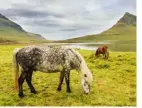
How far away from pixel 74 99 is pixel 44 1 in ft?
3.68

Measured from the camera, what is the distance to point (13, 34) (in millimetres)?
3994

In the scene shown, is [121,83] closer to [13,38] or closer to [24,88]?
[24,88]

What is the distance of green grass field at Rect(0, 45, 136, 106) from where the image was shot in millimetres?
3781

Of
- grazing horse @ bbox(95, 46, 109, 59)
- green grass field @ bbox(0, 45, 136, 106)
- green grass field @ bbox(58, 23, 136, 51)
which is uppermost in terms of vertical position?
green grass field @ bbox(58, 23, 136, 51)

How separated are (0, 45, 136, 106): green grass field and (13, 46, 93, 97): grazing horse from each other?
2.6 inches

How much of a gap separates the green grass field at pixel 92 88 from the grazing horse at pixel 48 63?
0.22ft

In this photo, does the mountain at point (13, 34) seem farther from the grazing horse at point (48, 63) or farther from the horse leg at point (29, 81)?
the horse leg at point (29, 81)

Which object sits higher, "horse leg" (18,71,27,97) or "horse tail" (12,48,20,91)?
"horse tail" (12,48,20,91)

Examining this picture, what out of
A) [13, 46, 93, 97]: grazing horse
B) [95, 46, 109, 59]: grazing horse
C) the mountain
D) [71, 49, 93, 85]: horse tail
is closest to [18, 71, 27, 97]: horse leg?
[13, 46, 93, 97]: grazing horse

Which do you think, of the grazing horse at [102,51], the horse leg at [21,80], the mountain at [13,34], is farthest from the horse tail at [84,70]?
the horse leg at [21,80]

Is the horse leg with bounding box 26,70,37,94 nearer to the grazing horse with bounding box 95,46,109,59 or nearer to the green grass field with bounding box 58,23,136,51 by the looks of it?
the green grass field with bounding box 58,23,136,51

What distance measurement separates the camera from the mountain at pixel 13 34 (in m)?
3.89

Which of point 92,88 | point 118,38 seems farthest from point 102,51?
point 92,88
